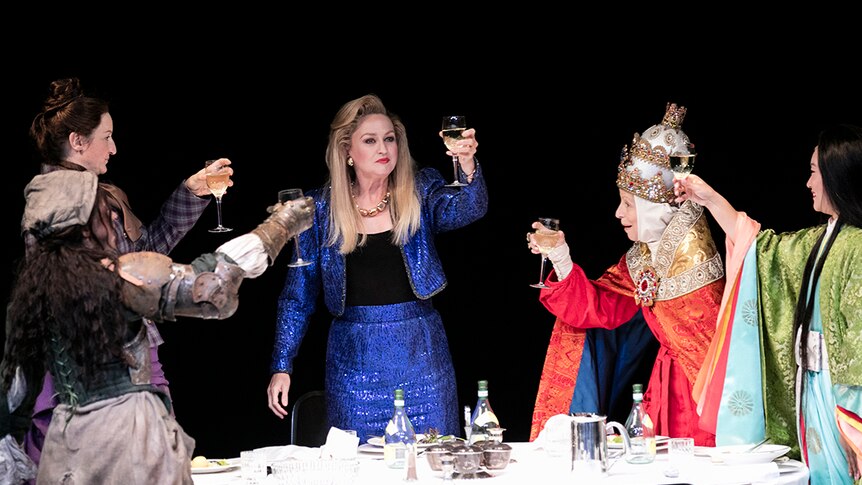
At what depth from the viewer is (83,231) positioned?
2.62m

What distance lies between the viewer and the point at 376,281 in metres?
4.23

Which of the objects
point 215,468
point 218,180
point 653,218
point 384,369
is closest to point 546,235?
point 653,218

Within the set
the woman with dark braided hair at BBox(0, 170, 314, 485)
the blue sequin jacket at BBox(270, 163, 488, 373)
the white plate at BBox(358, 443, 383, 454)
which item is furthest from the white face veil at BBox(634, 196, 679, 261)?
the woman with dark braided hair at BBox(0, 170, 314, 485)

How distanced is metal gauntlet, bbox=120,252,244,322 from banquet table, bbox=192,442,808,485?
2.34 ft

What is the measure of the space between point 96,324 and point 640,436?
1659 millimetres

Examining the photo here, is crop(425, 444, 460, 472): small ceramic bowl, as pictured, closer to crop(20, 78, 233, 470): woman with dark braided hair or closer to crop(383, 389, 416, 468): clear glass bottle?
crop(383, 389, 416, 468): clear glass bottle

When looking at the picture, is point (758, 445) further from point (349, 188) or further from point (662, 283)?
point (349, 188)

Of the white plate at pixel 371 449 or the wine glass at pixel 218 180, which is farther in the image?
the wine glass at pixel 218 180

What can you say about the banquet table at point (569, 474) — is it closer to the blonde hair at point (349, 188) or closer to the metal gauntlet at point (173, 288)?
the metal gauntlet at point (173, 288)

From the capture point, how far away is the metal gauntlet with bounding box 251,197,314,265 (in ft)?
8.98

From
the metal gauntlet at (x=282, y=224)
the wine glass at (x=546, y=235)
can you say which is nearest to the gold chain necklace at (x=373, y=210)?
the wine glass at (x=546, y=235)

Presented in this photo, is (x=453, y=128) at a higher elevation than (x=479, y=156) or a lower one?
lower

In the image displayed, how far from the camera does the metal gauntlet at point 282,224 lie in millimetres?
2738

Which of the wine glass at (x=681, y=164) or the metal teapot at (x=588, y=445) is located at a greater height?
the wine glass at (x=681, y=164)
